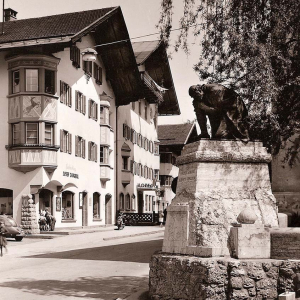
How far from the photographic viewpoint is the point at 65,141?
39.3 meters

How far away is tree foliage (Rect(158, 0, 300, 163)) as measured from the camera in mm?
9928

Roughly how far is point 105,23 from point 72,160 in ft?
30.1

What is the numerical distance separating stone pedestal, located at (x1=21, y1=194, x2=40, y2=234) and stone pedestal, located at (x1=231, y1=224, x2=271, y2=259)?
28.4m

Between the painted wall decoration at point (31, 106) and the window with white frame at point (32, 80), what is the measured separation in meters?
0.48

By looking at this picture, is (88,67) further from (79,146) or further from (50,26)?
(79,146)

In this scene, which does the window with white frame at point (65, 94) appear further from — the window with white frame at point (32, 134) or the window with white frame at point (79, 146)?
the window with white frame at point (32, 134)

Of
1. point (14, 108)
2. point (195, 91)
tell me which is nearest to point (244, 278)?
point (195, 91)

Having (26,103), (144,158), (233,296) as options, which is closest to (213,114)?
(233,296)

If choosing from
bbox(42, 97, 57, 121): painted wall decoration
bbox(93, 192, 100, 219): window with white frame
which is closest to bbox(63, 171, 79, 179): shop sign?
bbox(42, 97, 57, 121): painted wall decoration

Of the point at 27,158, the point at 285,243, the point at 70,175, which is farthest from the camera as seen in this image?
the point at 70,175

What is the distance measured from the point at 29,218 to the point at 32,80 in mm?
7519

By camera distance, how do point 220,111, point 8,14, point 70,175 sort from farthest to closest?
point 8,14
point 70,175
point 220,111

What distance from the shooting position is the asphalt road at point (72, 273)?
12.1 m

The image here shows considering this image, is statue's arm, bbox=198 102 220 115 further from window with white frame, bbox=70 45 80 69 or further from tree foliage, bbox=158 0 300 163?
window with white frame, bbox=70 45 80 69
